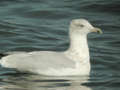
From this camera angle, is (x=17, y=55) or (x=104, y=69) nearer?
(x=17, y=55)

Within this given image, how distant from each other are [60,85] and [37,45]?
11.4ft

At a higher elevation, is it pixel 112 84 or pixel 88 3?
pixel 88 3

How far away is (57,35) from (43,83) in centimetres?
433

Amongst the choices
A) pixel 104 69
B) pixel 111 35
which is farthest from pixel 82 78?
pixel 111 35

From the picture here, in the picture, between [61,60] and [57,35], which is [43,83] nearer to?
[61,60]

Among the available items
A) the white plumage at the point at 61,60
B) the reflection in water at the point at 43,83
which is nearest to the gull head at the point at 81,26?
the white plumage at the point at 61,60

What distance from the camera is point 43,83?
10359 mm

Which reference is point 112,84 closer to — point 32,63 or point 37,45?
point 32,63

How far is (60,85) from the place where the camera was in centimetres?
1026

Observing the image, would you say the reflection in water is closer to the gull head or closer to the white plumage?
the white plumage

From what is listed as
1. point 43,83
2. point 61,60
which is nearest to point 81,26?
point 61,60

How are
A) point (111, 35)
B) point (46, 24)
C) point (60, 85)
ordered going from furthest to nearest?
point (46, 24), point (111, 35), point (60, 85)

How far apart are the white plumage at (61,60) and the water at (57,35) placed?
0.52ft

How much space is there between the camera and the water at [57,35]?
412 inches
